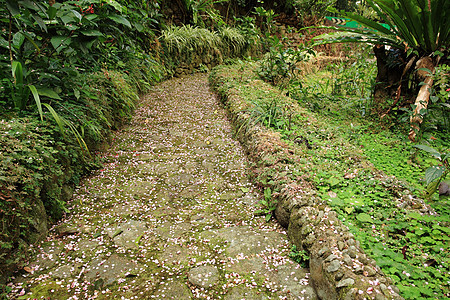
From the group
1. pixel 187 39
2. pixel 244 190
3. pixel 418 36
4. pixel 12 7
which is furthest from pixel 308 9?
pixel 12 7

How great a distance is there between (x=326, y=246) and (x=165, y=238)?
3.63ft

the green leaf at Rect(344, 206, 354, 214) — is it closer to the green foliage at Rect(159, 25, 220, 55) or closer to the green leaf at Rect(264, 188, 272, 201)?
the green leaf at Rect(264, 188, 272, 201)

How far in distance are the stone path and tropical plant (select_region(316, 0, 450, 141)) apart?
69.9 inches

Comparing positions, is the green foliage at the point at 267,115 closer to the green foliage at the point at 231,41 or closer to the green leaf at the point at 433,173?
the green leaf at the point at 433,173

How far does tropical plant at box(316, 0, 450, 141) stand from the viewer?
2.31 metres

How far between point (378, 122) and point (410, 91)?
1.59 ft

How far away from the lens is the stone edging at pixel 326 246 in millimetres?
1144

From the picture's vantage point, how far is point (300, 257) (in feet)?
5.18

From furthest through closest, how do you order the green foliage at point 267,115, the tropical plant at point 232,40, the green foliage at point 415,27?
the tropical plant at point 232,40, the green foliage at point 267,115, the green foliage at point 415,27

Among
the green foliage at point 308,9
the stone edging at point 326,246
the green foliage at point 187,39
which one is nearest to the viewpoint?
the stone edging at point 326,246

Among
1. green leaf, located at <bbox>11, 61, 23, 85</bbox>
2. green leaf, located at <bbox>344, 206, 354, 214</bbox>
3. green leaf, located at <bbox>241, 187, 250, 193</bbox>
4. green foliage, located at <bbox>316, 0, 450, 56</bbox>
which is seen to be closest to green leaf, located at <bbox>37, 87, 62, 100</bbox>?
green leaf, located at <bbox>11, 61, 23, 85</bbox>

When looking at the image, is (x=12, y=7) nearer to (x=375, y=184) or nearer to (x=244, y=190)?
(x=244, y=190)

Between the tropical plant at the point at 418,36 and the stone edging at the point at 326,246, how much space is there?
133 centimetres

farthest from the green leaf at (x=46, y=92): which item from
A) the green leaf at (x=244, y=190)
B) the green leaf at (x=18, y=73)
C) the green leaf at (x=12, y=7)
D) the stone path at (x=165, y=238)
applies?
the green leaf at (x=244, y=190)
